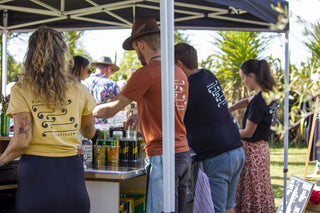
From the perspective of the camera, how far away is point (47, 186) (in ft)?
6.98

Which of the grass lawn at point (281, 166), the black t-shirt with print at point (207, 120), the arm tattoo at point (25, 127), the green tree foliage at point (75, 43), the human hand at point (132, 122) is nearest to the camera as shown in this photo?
the arm tattoo at point (25, 127)

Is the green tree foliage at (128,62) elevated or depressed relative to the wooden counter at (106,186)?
elevated

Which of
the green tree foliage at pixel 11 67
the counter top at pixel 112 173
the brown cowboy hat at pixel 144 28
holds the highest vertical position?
the green tree foliage at pixel 11 67

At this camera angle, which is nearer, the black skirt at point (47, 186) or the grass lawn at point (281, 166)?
the black skirt at point (47, 186)

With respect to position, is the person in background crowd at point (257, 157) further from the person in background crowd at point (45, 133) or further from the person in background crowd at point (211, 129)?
the person in background crowd at point (45, 133)

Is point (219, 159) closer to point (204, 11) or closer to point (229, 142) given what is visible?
point (229, 142)

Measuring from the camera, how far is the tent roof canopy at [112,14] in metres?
4.89

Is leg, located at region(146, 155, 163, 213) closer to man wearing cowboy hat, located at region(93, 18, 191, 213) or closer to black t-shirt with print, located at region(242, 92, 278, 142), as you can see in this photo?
man wearing cowboy hat, located at region(93, 18, 191, 213)

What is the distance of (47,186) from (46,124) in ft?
0.99

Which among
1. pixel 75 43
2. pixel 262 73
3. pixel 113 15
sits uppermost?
pixel 75 43

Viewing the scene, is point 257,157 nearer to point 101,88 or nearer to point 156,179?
point 156,179

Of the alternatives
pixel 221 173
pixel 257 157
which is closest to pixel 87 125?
pixel 221 173

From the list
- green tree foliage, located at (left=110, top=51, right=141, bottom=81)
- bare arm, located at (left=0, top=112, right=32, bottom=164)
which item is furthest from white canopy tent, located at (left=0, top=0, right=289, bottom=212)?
green tree foliage, located at (left=110, top=51, right=141, bottom=81)

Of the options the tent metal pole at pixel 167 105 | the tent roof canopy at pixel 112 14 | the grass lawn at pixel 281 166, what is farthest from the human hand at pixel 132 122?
the grass lawn at pixel 281 166
